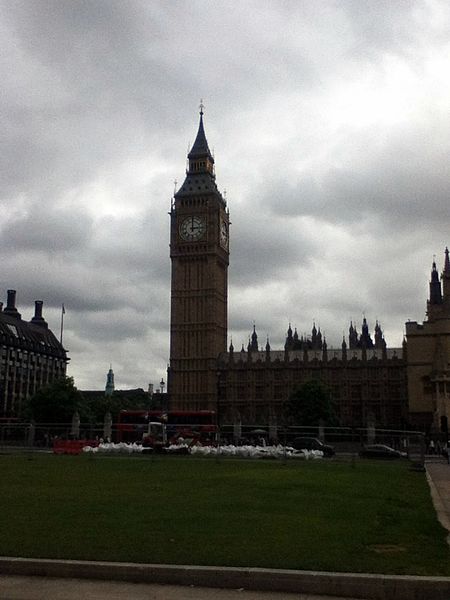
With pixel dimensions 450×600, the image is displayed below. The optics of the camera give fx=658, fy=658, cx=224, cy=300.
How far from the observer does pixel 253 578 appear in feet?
33.4

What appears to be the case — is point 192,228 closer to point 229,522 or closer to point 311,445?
point 311,445

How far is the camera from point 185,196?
122m

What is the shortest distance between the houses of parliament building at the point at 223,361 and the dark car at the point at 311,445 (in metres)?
61.6

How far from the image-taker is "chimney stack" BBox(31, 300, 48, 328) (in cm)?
14688

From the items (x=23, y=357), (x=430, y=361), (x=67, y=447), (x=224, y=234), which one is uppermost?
(x=224, y=234)

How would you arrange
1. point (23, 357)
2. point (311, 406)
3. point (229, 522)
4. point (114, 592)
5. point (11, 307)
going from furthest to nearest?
1. point (11, 307)
2. point (23, 357)
3. point (311, 406)
4. point (229, 522)
5. point (114, 592)

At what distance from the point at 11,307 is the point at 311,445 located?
10585cm

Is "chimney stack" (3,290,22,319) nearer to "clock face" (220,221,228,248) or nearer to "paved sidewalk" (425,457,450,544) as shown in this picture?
"clock face" (220,221,228,248)

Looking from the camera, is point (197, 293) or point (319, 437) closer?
point (319, 437)

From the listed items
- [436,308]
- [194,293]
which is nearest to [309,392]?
[436,308]

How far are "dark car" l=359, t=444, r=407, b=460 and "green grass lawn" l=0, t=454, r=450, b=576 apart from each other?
15.7 meters

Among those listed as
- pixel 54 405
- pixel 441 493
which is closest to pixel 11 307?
pixel 54 405

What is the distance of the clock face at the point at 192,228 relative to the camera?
119 metres

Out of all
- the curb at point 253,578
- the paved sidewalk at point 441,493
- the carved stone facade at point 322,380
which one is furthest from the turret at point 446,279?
the curb at point 253,578
